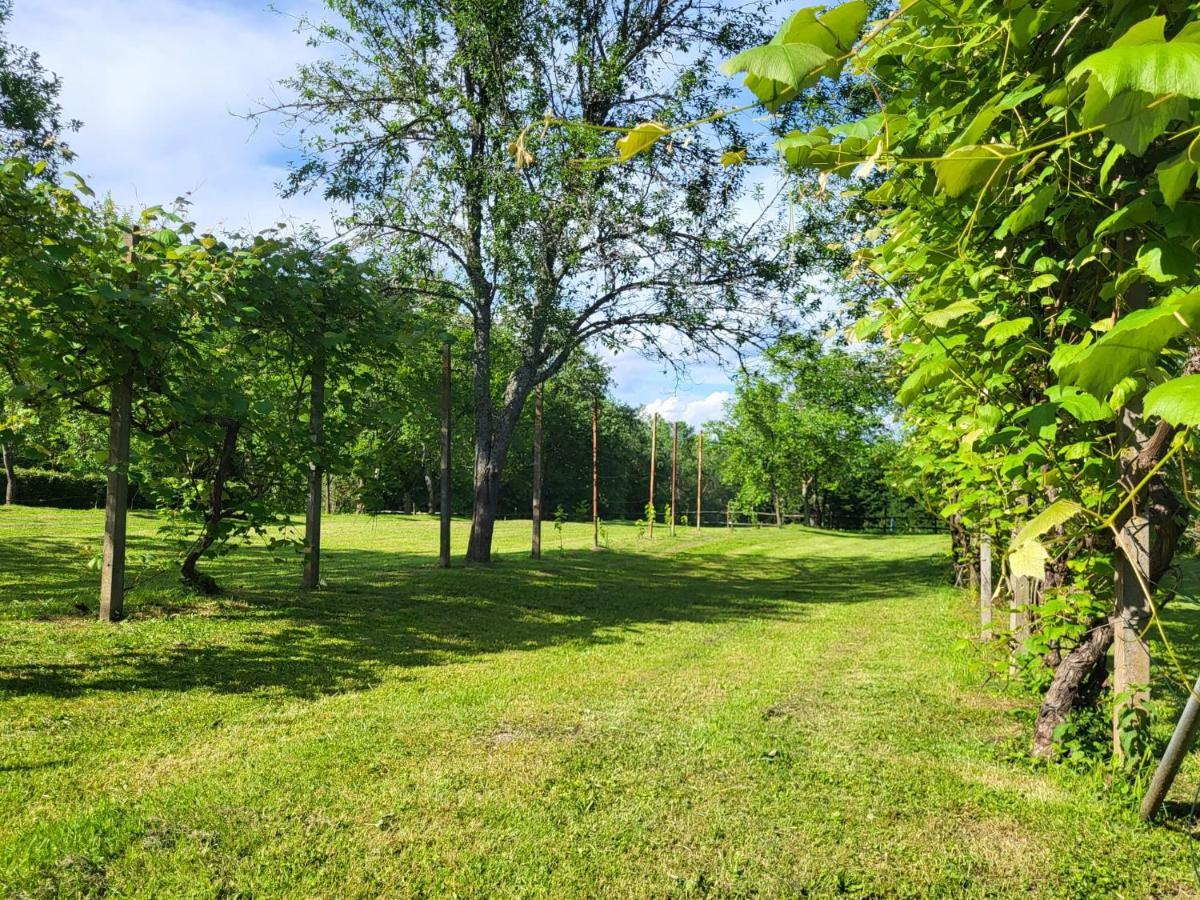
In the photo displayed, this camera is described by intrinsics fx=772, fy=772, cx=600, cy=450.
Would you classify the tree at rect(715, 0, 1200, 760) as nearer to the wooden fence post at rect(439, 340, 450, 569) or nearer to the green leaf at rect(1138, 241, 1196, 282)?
the green leaf at rect(1138, 241, 1196, 282)

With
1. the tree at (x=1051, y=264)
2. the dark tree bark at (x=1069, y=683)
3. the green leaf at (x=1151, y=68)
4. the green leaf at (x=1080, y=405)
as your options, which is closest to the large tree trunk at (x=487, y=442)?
the tree at (x=1051, y=264)

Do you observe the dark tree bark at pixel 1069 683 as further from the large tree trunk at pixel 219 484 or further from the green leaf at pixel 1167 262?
the large tree trunk at pixel 219 484

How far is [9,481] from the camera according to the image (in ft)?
69.8

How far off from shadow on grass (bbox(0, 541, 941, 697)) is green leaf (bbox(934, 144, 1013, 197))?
454cm

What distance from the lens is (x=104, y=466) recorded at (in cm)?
548

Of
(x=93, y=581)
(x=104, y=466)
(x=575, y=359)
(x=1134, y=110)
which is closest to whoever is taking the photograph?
(x=1134, y=110)

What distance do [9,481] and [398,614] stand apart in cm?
1995

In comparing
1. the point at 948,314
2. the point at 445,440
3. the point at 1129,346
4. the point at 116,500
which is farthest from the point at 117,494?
the point at 1129,346

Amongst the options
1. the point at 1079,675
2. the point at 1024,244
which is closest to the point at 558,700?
the point at 1079,675

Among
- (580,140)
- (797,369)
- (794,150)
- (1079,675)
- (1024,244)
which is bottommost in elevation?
(1079,675)

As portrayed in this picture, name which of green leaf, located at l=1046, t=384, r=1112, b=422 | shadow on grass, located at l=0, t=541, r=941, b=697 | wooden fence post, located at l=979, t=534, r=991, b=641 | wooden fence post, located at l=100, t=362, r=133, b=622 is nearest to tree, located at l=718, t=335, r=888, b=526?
shadow on grass, located at l=0, t=541, r=941, b=697

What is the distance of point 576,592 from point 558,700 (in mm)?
5374

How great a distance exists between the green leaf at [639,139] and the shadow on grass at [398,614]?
14.5 ft

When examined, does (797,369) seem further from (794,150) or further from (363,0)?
(794,150)
